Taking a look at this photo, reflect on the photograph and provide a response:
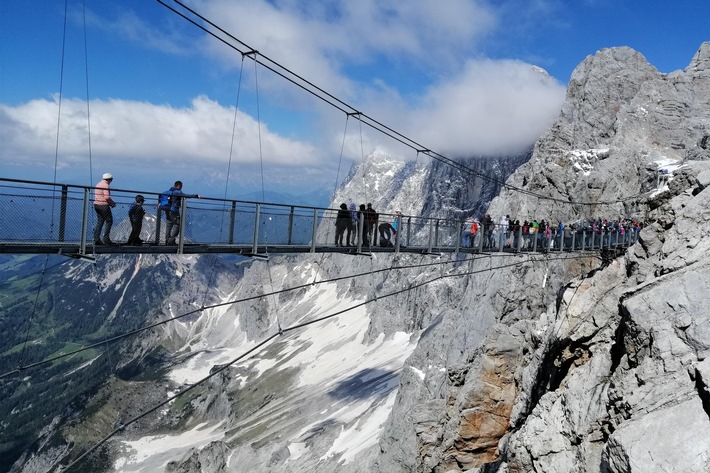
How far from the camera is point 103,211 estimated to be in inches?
432

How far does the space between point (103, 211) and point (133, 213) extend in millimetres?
857

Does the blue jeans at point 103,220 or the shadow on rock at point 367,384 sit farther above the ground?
the blue jeans at point 103,220

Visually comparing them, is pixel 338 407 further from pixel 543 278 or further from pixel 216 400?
pixel 216 400

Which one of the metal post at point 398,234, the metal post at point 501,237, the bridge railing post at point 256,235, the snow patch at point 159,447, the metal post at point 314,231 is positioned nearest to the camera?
the bridge railing post at point 256,235

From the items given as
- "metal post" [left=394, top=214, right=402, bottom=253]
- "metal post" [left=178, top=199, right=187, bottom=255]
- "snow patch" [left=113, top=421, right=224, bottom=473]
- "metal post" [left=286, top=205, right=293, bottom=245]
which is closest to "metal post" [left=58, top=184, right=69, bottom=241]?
"metal post" [left=178, top=199, right=187, bottom=255]

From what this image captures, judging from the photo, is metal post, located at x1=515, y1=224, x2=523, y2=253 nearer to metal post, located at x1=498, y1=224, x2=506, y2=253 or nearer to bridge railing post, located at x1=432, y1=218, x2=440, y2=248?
metal post, located at x1=498, y1=224, x2=506, y2=253

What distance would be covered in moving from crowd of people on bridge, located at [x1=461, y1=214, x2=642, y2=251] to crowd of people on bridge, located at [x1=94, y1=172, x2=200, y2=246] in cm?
1239

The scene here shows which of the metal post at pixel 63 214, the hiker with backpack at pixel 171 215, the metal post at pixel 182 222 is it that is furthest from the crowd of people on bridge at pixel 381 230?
the metal post at pixel 63 214

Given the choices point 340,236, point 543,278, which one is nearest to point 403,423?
point 543,278

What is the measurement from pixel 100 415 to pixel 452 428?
119972 mm

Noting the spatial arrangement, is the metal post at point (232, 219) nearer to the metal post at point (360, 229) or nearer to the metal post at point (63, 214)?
the metal post at point (63, 214)

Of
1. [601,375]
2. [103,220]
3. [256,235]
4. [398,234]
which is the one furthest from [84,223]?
[601,375]

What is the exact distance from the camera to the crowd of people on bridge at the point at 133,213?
1093 cm

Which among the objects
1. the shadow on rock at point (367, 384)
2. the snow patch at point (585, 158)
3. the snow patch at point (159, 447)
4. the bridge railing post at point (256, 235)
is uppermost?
the snow patch at point (585, 158)
